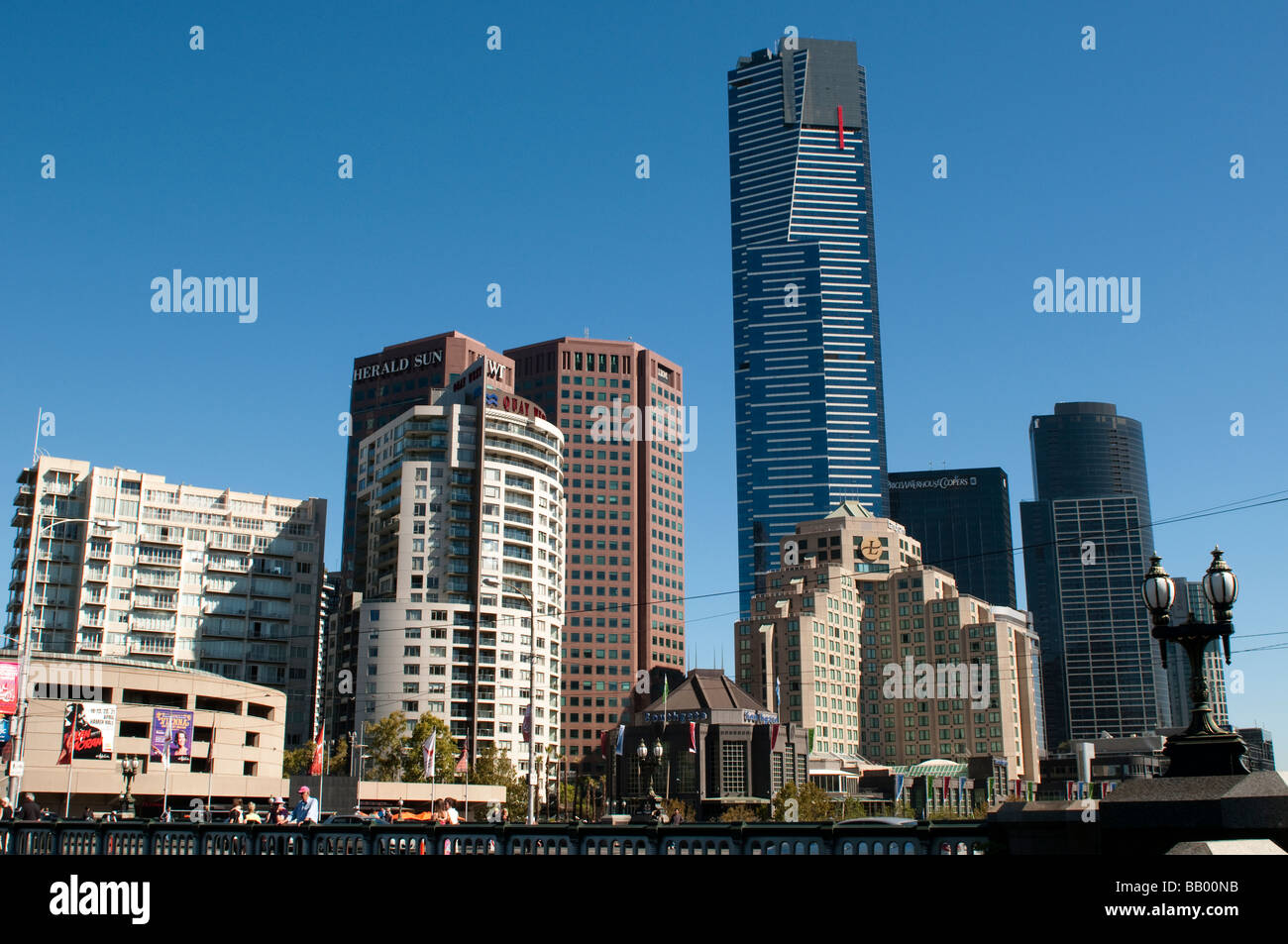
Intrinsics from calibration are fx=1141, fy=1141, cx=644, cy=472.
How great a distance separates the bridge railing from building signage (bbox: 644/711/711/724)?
111198mm

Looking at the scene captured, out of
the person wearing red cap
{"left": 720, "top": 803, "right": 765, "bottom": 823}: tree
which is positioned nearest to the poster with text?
the person wearing red cap

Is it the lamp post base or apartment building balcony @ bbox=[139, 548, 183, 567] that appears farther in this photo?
apartment building balcony @ bbox=[139, 548, 183, 567]

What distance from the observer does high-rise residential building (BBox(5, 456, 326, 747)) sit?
14038 centimetres

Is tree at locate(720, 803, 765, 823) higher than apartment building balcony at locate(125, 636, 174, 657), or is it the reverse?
apartment building balcony at locate(125, 636, 174, 657)

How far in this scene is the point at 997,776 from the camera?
19062 centimetres

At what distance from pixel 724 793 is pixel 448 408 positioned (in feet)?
215

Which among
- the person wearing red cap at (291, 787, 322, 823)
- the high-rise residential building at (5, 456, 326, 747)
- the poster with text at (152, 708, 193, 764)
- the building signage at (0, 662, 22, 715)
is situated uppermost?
the high-rise residential building at (5, 456, 326, 747)

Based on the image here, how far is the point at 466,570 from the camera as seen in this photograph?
155375mm

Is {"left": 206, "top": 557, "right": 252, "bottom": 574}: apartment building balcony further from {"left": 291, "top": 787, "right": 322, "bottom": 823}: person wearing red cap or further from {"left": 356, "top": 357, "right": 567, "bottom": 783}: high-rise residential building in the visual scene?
{"left": 291, "top": 787, "right": 322, "bottom": 823}: person wearing red cap

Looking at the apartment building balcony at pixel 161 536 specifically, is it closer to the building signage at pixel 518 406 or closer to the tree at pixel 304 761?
the tree at pixel 304 761

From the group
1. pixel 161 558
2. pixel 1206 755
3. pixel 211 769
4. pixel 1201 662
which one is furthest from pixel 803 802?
pixel 1206 755
